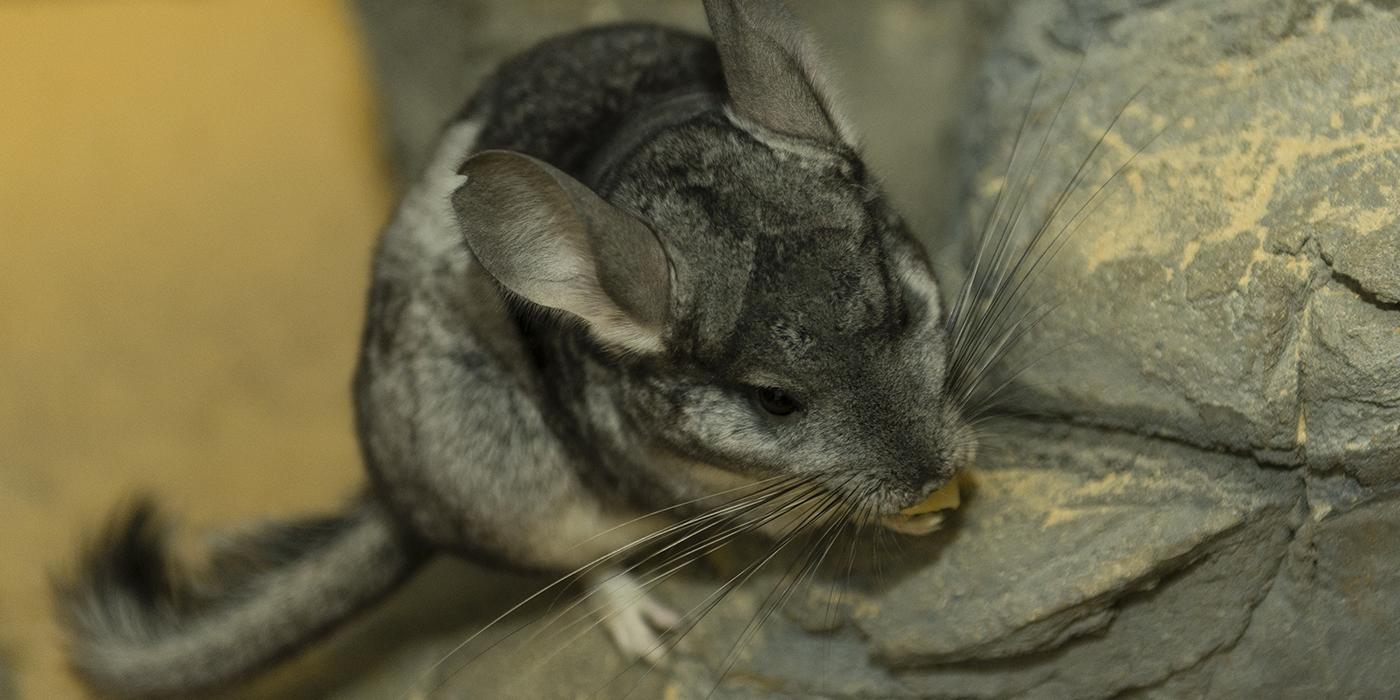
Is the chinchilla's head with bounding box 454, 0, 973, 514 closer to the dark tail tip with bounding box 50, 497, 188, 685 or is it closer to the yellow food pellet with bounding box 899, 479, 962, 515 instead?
the yellow food pellet with bounding box 899, 479, 962, 515

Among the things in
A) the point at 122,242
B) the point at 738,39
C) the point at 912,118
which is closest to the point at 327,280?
the point at 122,242

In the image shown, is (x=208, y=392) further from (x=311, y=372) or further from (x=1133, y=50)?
(x=1133, y=50)

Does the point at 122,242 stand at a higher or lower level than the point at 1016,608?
higher

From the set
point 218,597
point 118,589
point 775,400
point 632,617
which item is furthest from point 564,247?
point 118,589

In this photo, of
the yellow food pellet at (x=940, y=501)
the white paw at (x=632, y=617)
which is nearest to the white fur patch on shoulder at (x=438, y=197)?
the white paw at (x=632, y=617)

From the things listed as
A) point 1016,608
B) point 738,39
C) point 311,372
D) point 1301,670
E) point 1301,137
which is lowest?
point 1301,670

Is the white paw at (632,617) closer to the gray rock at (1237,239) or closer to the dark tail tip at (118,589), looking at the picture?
the gray rock at (1237,239)

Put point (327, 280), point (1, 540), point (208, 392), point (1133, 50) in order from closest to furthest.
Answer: point (1133, 50), point (1, 540), point (208, 392), point (327, 280)
